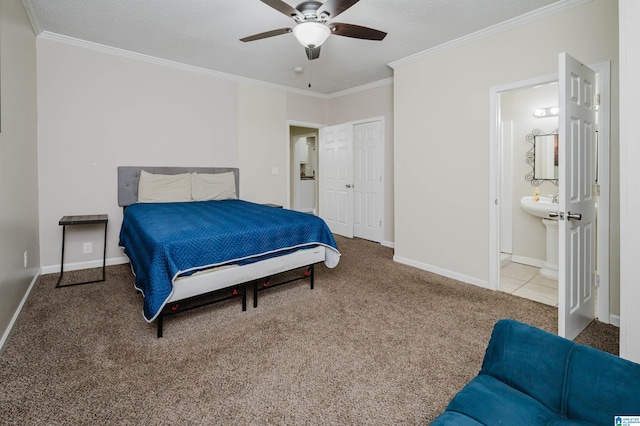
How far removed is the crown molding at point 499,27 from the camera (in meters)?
2.65

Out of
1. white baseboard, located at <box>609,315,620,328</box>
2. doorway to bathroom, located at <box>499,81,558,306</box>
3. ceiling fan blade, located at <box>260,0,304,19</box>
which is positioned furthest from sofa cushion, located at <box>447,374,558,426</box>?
doorway to bathroom, located at <box>499,81,558,306</box>

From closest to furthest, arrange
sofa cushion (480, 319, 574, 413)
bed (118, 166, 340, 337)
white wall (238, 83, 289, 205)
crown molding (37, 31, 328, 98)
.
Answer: sofa cushion (480, 319, 574, 413), bed (118, 166, 340, 337), crown molding (37, 31, 328, 98), white wall (238, 83, 289, 205)

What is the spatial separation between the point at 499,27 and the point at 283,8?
7.32ft

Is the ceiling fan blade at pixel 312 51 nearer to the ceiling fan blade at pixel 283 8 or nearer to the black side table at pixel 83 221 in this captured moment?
the ceiling fan blade at pixel 283 8

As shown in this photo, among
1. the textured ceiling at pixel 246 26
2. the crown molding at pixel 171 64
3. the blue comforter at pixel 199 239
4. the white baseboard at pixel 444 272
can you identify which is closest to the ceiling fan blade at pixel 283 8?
the textured ceiling at pixel 246 26

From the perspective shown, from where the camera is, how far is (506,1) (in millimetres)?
2664

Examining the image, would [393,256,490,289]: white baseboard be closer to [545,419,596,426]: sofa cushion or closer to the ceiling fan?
[545,419,596,426]: sofa cushion

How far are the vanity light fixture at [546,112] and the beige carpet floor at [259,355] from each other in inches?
96.6

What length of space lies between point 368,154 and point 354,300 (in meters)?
3.05

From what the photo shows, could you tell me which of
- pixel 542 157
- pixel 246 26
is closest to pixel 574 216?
pixel 542 157

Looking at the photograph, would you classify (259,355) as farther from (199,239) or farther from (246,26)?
(246,26)

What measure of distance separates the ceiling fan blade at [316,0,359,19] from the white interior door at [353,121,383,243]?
298 cm

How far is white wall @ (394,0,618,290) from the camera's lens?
2.63m

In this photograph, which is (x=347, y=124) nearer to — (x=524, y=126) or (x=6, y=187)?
(x=524, y=126)
